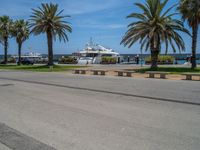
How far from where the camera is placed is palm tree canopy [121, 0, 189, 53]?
3678 cm

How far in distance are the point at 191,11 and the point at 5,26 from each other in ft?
148

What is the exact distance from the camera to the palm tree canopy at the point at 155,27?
36781 mm

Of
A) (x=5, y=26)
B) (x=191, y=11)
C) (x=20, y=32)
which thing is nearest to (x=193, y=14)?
(x=191, y=11)

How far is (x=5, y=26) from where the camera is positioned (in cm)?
7006

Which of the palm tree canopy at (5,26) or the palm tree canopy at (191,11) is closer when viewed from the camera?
the palm tree canopy at (191,11)

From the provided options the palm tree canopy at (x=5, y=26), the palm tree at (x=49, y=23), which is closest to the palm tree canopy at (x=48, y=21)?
the palm tree at (x=49, y=23)

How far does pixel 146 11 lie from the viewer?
37938 mm

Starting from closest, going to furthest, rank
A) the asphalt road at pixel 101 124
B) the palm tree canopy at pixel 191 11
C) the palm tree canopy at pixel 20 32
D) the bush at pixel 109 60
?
the asphalt road at pixel 101 124 → the palm tree canopy at pixel 191 11 → the bush at pixel 109 60 → the palm tree canopy at pixel 20 32

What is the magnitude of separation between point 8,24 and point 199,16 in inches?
1790

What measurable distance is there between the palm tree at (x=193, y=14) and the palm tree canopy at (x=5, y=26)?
141 feet

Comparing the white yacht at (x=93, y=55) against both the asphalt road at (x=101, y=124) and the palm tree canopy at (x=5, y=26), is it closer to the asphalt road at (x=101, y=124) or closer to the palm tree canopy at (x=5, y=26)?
the palm tree canopy at (x=5, y=26)

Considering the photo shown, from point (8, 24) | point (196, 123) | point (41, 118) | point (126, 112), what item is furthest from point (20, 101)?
point (8, 24)

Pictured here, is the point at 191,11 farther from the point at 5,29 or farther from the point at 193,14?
the point at 5,29

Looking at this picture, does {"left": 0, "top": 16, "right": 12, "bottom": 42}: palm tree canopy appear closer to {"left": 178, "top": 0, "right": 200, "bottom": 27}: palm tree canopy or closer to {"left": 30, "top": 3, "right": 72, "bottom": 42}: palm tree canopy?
{"left": 30, "top": 3, "right": 72, "bottom": 42}: palm tree canopy
